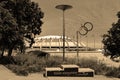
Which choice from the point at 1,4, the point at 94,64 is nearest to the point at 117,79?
the point at 94,64

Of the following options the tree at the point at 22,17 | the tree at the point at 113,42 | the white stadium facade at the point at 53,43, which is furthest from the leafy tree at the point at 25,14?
the white stadium facade at the point at 53,43

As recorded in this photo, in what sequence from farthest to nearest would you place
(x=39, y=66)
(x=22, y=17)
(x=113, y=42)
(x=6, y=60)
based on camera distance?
(x=22, y=17), (x=6, y=60), (x=39, y=66), (x=113, y=42)

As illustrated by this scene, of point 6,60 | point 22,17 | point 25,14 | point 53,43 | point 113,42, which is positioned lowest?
point 6,60

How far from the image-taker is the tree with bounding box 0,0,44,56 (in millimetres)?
30830

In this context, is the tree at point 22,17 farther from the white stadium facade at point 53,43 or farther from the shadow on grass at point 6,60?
the white stadium facade at point 53,43

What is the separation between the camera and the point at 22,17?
3369cm

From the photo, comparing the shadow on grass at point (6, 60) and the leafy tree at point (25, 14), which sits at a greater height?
the leafy tree at point (25, 14)

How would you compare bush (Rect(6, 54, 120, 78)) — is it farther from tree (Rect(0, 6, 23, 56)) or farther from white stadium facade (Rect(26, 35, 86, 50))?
white stadium facade (Rect(26, 35, 86, 50))

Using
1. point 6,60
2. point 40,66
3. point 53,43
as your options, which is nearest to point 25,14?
point 6,60

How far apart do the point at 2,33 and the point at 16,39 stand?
5.86ft

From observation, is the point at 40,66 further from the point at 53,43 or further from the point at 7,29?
the point at 53,43

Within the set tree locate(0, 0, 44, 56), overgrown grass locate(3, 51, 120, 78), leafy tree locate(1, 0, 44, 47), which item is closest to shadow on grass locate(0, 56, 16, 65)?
overgrown grass locate(3, 51, 120, 78)

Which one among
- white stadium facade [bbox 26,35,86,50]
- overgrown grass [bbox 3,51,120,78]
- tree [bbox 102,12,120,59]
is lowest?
overgrown grass [bbox 3,51,120,78]

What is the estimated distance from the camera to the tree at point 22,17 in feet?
101
